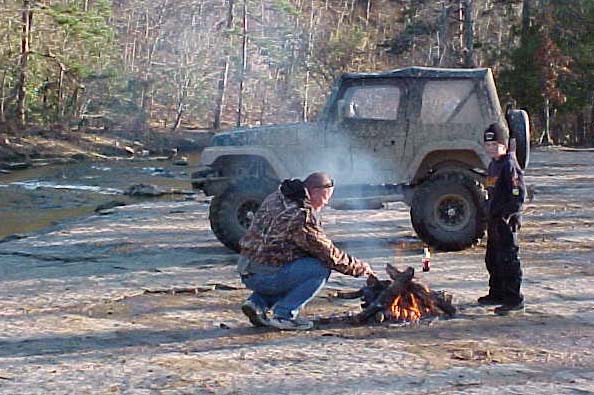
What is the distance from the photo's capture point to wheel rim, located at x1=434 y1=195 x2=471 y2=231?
470 inches

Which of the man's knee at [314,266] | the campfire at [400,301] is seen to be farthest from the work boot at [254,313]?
the campfire at [400,301]

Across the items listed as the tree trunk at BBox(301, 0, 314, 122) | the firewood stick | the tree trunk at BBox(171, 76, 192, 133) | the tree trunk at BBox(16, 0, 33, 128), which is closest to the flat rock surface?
the firewood stick

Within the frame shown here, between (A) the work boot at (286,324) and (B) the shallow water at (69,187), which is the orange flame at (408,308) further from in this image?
(B) the shallow water at (69,187)

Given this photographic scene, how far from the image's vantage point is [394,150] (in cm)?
1209

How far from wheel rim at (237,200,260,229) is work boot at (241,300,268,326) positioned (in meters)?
4.27

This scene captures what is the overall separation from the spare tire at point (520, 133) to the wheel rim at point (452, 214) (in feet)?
2.87

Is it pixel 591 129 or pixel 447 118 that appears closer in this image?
pixel 447 118

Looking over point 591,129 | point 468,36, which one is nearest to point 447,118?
point 468,36

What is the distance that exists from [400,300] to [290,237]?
117 cm

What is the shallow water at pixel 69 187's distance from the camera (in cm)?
1898

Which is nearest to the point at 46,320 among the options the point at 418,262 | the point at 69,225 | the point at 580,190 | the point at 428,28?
the point at 418,262

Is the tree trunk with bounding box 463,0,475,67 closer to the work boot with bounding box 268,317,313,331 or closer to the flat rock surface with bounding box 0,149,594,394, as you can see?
the flat rock surface with bounding box 0,149,594,394

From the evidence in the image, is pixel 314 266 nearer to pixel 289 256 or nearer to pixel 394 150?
pixel 289 256

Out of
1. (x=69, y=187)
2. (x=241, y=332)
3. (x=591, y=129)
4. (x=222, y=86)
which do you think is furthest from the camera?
(x=222, y=86)
